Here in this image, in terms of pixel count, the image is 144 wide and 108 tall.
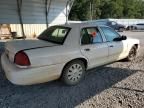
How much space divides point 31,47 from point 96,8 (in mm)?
51688

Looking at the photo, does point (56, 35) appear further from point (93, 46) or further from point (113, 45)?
point (113, 45)

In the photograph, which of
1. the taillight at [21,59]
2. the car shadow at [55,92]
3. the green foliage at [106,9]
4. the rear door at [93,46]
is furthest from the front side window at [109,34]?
the green foliage at [106,9]

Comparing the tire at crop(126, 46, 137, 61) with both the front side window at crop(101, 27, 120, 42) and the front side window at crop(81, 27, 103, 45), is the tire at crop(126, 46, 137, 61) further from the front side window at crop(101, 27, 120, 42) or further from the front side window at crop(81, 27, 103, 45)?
the front side window at crop(81, 27, 103, 45)

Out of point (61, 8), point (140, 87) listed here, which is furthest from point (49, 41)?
point (61, 8)

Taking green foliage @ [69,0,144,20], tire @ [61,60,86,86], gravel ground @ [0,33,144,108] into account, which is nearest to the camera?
gravel ground @ [0,33,144,108]

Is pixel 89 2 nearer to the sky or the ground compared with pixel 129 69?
nearer to the sky

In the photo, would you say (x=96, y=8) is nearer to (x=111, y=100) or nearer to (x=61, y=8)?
(x=61, y=8)

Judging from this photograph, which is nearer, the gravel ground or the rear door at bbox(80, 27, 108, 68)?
the gravel ground

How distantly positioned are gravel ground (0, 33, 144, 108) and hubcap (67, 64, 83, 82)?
21 cm

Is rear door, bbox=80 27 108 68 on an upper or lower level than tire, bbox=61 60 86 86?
upper

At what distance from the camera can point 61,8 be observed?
54.1 ft

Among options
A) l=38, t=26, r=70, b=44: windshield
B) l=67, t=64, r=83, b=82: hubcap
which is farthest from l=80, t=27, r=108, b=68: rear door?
l=38, t=26, r=70, b=44: windshield

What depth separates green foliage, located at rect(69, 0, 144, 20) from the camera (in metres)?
49.2

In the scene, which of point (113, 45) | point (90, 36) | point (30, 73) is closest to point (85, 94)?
point (30, 73)
